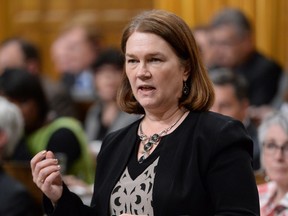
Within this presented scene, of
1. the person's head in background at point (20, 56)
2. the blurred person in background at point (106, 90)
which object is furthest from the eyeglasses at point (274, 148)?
the person's head in background at point (20, 56)

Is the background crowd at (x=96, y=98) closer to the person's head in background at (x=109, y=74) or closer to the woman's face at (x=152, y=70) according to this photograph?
the person's head in background at (x=109, y=74)

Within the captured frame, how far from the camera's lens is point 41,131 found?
4.92 metres

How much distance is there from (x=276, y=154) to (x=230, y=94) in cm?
109

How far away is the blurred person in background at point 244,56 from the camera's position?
6.29m

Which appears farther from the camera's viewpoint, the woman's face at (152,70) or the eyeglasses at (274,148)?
the eyeglasses at (274,148)

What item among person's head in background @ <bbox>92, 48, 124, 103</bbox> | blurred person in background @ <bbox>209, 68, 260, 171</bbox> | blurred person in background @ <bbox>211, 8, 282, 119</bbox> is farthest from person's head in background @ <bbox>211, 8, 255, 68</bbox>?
blurred person in background @ <bbox>209, 68, 260, 171</bbox>

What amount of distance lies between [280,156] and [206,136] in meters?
1.35

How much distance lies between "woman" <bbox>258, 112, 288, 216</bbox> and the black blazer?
1080 mm

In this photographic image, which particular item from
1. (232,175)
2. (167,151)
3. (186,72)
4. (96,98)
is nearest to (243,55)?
(96,98)

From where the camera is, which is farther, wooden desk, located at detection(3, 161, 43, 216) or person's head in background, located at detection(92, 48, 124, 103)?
person's head in background, located at detection(92, 48, 124, 103)

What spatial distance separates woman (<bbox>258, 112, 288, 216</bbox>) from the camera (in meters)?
3.47

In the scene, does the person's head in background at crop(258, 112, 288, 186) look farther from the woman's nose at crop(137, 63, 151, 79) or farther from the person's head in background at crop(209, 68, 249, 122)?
the woman's nose at crop(137, 63, 151, 79)

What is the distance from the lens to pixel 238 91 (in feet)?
15.8

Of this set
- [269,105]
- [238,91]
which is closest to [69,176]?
[238,91]
